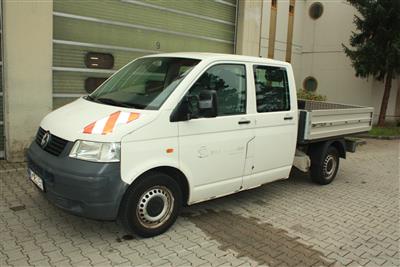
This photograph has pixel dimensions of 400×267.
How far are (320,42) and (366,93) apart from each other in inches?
114

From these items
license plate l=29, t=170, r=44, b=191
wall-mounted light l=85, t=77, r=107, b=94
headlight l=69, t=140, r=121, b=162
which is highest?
wall-mounted light l=85, t=77, r=107, b=94

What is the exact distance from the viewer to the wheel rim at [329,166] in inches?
263

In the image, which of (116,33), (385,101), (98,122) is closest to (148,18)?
(116,33)

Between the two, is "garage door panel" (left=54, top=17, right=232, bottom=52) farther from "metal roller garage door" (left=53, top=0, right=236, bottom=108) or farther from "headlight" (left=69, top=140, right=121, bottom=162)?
"headlight" (left=69, top=140, right=121, bottom=162)

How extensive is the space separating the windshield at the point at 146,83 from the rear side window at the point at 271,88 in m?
0.99

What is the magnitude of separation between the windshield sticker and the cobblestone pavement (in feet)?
3.76

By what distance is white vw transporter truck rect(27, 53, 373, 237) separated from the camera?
3.77 metres

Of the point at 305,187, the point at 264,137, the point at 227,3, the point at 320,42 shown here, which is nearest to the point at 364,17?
the point at 320,42

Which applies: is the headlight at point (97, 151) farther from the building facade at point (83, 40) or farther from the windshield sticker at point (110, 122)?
the building facade at point (83, 40)

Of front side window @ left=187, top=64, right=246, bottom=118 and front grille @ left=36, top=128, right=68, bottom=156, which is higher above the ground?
front side window @ left=187, top=64, right=246, bottom=118

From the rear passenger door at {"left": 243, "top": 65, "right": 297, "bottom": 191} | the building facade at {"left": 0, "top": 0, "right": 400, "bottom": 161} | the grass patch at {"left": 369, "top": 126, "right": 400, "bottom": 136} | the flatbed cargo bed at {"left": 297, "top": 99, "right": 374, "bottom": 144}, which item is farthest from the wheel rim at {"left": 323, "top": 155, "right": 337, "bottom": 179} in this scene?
the grass patch at {"left": 369, "top": 126, "right": 400, "bottom": 136}

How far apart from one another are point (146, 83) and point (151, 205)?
1.40m

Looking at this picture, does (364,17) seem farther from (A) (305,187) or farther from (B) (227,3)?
(A) (305,187)

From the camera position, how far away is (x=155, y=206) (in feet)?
13.6
